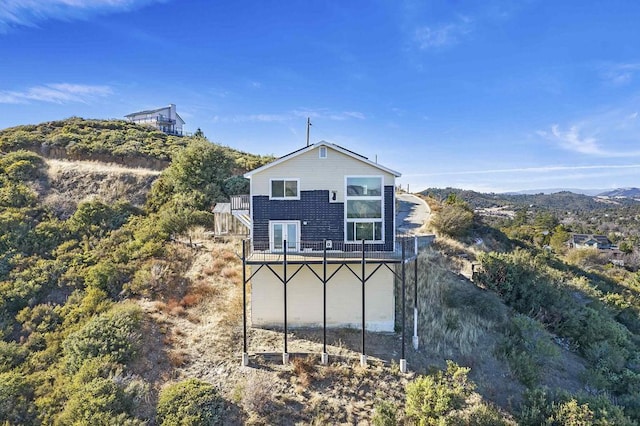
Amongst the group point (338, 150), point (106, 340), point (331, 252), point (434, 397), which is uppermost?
point (338, 150)

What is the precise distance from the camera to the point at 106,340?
1144cm

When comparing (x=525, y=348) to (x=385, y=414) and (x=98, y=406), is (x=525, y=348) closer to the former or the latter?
(x=385, y=414)

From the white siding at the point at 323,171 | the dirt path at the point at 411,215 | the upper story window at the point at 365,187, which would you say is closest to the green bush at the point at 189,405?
the white siding at the point at 323,171

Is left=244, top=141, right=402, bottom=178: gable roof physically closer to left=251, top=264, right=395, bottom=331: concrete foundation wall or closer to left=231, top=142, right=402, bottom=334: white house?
left=231, top=142, right=402, bottom=334: white house

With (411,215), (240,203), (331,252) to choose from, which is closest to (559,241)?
(411,215)

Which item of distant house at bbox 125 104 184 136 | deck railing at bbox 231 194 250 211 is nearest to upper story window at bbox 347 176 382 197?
deck railing at bbox 231 194 250 211

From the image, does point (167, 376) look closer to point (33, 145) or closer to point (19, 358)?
point (19, 358)

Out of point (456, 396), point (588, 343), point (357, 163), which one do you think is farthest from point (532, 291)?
point (357, 163)

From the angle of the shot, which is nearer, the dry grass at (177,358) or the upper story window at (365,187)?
the dry grass at (177,358)

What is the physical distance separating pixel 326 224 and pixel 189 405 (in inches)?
286

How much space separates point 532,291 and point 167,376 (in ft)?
54.3

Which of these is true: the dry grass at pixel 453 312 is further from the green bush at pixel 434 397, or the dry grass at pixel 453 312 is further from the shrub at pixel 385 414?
the shrub at pixel 385 414

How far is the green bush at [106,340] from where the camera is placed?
437 inches

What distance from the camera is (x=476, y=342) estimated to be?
1297cm
